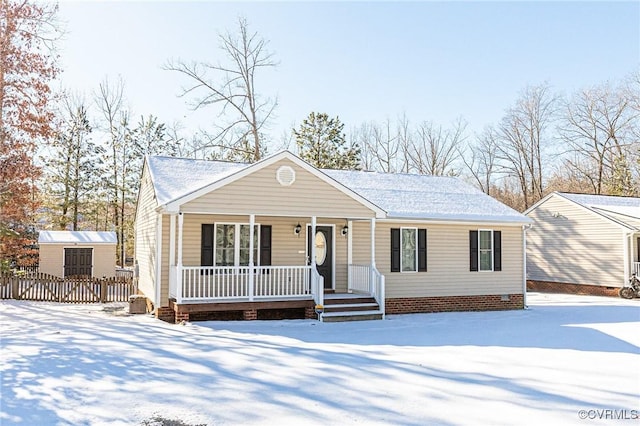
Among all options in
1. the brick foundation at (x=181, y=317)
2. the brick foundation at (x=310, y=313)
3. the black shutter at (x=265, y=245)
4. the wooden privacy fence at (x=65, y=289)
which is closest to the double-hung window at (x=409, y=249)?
the brick foundation at (x=310, y=313)

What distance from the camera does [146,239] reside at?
52.1 feet

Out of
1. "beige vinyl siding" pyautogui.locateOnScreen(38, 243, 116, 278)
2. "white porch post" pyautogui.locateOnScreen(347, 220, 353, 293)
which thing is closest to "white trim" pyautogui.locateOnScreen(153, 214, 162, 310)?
"white porch post" pyautogui.locateOnScreen(347, 220, 353, 293)

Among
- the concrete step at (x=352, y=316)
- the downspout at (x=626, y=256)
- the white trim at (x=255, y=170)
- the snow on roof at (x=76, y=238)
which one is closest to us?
the white trim at (x=255, y=170)

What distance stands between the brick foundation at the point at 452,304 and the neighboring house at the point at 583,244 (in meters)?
7.47

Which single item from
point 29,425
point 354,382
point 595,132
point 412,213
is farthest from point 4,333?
point 595,132

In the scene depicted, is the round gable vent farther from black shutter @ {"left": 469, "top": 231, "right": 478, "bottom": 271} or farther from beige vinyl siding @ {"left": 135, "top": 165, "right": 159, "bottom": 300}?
black shutter @ {"left": 469, "top": 231, "right": 478, "bottom": 271}

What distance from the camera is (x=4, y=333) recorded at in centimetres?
1066

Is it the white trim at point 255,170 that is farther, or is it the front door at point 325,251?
the front door at point 325,251

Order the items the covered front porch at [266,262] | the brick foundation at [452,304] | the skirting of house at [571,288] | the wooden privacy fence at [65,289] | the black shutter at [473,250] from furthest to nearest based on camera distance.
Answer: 1. the skirting of house at [571,288]
2. the wooden privacy fence at [65,289]
3. the black shutter at [473,250]
4. the brick foundation at [452,304]
5. the covered front porch at [266,262]

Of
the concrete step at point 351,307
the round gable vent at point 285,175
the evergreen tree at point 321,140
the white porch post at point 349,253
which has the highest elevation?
the evergreen tree at point 321,140

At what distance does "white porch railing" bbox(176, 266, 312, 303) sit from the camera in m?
12.3

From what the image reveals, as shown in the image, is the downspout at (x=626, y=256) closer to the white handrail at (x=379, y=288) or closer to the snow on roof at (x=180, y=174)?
the white handrail at (x=379, y=288)

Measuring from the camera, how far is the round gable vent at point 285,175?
12.7 metres

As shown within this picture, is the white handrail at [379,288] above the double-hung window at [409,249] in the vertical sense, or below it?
below
